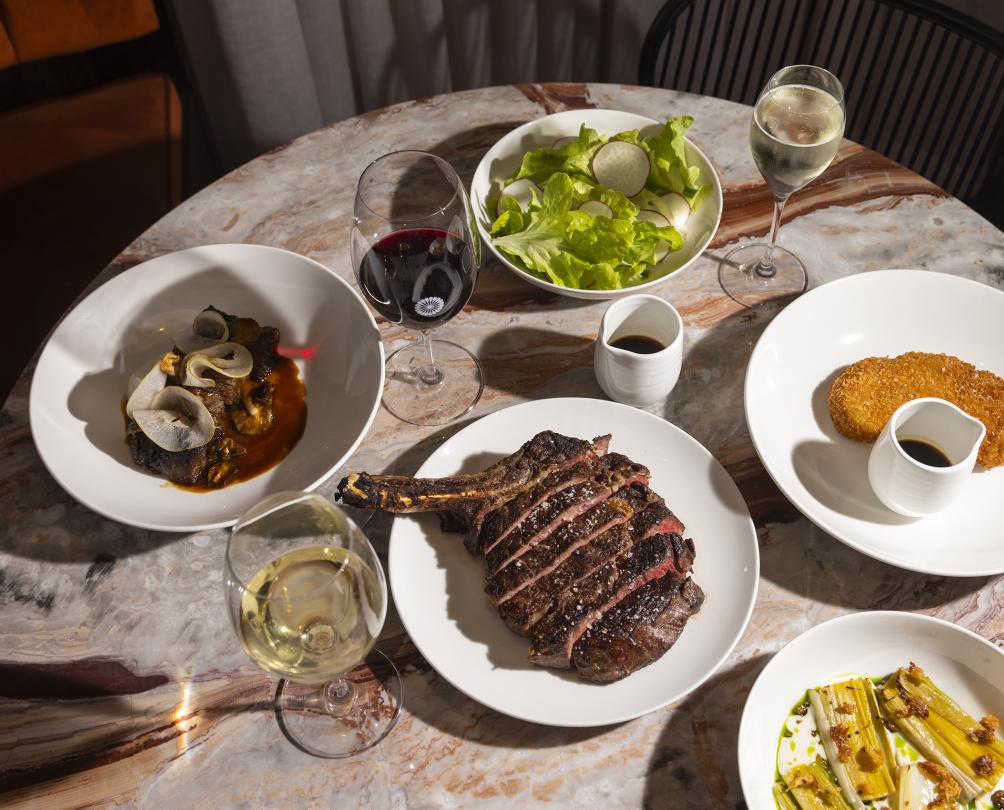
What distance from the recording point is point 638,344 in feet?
6.47

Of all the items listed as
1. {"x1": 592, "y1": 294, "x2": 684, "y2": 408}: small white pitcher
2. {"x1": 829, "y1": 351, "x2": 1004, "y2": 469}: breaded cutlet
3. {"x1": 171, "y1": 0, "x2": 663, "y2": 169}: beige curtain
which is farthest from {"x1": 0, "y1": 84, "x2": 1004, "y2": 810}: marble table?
{"x1": 171, "y1": 0, "x2": 663, "y2": 169}: beige curtain

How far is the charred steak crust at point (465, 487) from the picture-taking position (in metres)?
1.70

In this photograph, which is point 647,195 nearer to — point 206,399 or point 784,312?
point 784,312

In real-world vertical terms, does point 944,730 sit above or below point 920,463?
below

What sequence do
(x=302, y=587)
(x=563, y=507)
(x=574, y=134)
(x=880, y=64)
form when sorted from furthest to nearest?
(x=880, y=64) < (x=574, y=134) < (x=563, y=507) < (x=302, y=587)

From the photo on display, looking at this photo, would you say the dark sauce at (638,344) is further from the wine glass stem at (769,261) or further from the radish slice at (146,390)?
the radish slice at (146,390)

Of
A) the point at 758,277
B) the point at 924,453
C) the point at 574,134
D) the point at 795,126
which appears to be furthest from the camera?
the point at 574,134

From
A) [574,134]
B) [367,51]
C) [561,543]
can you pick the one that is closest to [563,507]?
[561,543]

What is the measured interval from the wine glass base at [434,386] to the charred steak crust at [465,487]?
299 mm

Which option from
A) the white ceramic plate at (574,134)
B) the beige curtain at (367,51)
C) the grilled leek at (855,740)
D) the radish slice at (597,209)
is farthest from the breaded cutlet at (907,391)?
the beige curtain at (367,51)

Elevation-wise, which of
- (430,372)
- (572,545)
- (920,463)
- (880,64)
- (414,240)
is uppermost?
(414,240)

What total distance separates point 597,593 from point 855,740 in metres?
0.48

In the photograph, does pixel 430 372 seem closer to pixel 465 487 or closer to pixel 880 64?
pixel 465 487

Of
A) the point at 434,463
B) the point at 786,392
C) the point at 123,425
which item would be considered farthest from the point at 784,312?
the point at 123,425
